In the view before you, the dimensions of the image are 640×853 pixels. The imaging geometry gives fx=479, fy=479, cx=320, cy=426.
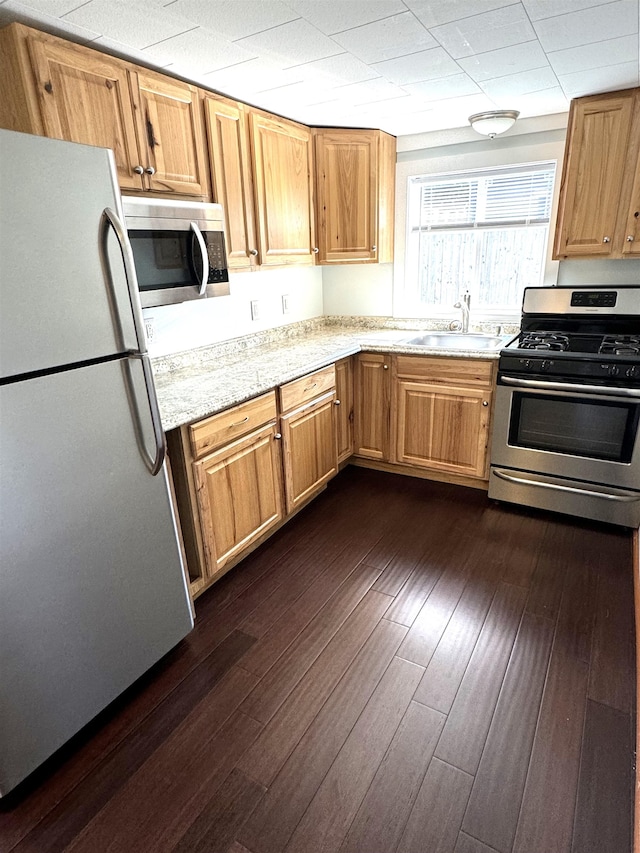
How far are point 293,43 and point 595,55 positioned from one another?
4.17 ft

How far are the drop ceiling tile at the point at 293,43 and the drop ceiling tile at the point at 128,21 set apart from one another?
26cm

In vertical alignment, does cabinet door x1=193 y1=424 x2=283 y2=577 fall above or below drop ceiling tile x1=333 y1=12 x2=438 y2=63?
below

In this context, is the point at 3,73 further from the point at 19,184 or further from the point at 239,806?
the point at 239,806

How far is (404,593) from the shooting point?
2205 millimetres

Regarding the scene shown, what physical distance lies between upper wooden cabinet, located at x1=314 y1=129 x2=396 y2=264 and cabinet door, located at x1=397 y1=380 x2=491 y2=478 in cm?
99

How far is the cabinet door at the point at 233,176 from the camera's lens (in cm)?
223

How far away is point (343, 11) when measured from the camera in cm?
155

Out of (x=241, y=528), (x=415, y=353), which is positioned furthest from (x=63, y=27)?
(x=415, y=353)

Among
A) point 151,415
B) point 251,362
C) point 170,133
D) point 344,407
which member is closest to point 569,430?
point 344,407

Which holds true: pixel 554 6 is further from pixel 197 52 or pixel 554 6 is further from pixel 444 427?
pixel 444 427

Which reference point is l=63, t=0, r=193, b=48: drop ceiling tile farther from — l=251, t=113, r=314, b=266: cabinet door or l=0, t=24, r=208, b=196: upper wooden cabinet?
l=251, t=113, r=314, b=266: cabinet door

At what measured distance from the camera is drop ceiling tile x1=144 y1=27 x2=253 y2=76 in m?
1.71

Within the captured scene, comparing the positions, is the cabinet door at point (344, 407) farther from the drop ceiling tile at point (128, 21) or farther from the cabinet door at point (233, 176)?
the drop ceiling tile at point (128, 21)

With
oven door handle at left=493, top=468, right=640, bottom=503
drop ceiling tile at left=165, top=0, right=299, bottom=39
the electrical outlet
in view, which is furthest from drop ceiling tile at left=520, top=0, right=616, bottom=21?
oven door handle at left=493, top=468, right=640, bottom=503
